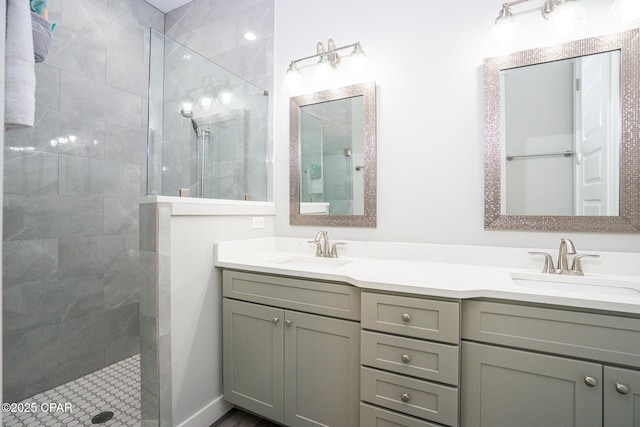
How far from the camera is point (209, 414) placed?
1.67m

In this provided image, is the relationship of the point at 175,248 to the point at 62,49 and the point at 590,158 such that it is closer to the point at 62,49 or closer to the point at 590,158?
the point at 62,49

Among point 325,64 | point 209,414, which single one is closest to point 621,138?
point 325,64

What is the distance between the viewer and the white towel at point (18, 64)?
0.92 m

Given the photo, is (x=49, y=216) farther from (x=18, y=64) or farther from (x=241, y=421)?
(x=241, y=421)

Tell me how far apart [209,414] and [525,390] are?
1507 millimetres

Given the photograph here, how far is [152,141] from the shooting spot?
1.71m

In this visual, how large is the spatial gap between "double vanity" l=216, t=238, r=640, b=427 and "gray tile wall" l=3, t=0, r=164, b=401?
0.98m

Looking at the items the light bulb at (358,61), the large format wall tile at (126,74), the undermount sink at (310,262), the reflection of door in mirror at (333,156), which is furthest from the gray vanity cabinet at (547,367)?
the large format wall tile at (126,74)

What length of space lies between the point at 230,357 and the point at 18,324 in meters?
1.31

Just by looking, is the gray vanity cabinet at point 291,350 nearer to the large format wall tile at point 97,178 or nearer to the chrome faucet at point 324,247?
the chrome faucet at point 324,247

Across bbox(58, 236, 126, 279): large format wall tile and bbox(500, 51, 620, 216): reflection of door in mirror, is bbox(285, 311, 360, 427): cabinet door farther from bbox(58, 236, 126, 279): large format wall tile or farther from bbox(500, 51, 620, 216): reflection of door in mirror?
bbox(58, 236, 126, 279): large format wall tile

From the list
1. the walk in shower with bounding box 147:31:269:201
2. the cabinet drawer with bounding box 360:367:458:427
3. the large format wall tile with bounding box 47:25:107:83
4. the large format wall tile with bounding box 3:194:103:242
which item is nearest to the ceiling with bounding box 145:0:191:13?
the large format wall tile with bounding box 47:25:107:83

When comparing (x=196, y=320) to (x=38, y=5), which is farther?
(x=196, y=320)

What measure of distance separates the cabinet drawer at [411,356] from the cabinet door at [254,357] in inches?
19.0
